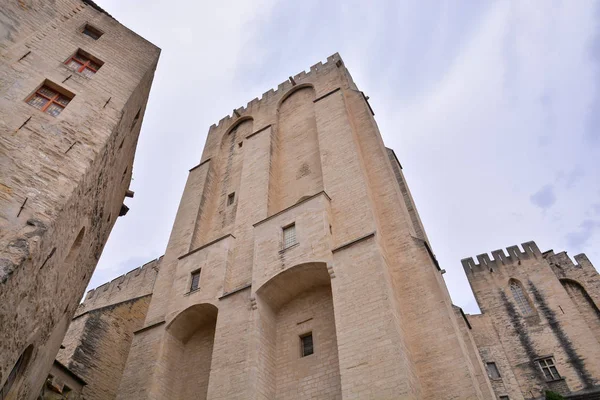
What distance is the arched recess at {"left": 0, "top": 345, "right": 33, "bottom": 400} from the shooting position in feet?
24.4

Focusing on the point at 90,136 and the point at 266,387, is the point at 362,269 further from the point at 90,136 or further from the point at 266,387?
the point at 90,136

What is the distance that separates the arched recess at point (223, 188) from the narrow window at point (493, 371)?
52.1 feet

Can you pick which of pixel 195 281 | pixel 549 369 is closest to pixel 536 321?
pixel 549 369

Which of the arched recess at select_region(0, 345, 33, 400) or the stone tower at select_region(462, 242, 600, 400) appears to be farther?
the stone tower at select_region(462, 242, 600, 400)

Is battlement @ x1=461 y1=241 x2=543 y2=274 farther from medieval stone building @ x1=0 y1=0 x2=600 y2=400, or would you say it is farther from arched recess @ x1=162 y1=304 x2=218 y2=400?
arched recess @ x1=162 y1=304 x2=218 y2=400

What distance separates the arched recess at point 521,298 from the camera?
2327 centimetres

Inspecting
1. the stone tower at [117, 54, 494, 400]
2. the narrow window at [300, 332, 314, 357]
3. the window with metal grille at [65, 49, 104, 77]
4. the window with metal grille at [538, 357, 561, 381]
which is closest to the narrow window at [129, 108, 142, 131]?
the window with metal grille at [65, 49, 104, 77]

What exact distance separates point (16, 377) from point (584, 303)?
85.0 feet

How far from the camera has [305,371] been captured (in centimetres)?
1024

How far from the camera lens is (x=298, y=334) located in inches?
437

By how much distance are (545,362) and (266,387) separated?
56.8 ft

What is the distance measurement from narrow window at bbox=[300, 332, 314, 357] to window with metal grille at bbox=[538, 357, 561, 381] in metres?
15.8

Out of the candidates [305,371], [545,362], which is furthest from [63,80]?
[545,362]

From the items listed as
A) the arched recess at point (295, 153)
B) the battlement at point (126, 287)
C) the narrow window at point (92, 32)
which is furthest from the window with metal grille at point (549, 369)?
the narrow window at point (92, 32)
